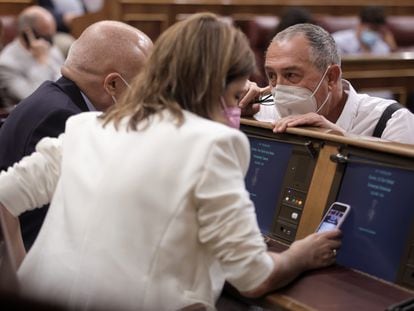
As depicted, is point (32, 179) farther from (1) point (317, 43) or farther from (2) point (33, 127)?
(1) point (317, 43)

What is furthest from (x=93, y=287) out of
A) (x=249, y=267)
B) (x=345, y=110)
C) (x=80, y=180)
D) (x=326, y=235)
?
(x=345, y=110)

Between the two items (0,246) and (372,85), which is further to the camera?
(372,85)

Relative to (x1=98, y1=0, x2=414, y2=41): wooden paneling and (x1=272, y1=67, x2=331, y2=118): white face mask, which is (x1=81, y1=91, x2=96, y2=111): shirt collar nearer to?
(x1=272, y1=67, x2=331, y2=118): white face mask

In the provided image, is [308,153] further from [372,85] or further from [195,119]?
[372,85]

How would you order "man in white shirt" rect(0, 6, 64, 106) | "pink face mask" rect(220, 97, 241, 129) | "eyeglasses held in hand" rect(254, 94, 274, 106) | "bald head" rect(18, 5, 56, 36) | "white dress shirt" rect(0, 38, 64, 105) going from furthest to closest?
"bald head" rect(18, 5, 56, 36) < "man in white shirt" rect(0, 6, 64, 106) < "white dress shirt" rect(0, 38, 64, 105) < "eyeglasses held in hand" rect(254, 94, 274, 106) < "pink face mask" rect(220, 97, 241, 129)

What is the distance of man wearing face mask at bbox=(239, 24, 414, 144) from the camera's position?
9.16 feet

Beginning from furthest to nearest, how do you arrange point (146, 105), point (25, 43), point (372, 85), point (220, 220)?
point (372, 85) < point (25, 43) < point (146, 105) < point (220, 220)

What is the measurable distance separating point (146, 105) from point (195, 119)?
0.14 meters

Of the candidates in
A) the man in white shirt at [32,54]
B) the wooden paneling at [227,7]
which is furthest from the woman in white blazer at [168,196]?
the wooden paneling at [227,7]

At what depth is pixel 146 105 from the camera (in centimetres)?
186

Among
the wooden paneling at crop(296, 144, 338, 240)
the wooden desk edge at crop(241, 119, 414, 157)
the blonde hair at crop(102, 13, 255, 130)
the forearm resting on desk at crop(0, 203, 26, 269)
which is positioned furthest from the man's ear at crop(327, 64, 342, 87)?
the forearm resting on desk at crop(0, 203, 26, 269)

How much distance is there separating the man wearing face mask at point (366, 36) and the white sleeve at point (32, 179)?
6251 mm

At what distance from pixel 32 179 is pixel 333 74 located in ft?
4.32

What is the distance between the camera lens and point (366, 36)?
8203 mm
